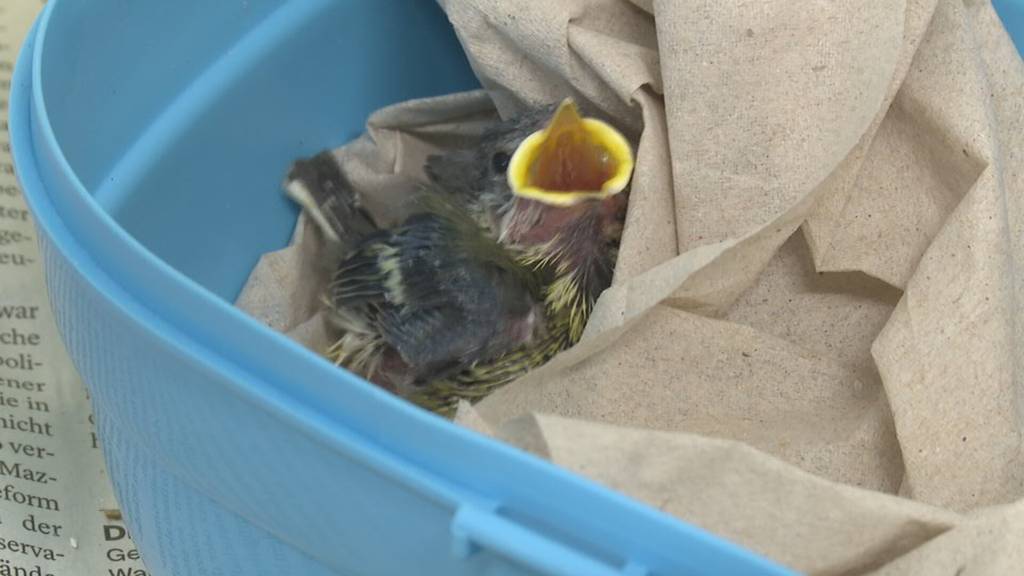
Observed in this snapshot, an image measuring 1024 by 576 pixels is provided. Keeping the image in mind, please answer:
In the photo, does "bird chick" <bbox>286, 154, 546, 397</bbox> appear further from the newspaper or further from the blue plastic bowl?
the newspaper

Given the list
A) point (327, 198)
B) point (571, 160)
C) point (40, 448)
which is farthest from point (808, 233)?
point (40, 448)

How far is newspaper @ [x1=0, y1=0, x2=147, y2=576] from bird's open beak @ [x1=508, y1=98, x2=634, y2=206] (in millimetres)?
438

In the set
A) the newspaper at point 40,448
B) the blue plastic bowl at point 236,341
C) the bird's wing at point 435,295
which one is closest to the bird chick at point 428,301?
the bird's wing at point 435,295

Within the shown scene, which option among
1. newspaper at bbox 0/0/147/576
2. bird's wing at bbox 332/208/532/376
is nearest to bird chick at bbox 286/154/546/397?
bird's wing at bbox 332/208/532/376

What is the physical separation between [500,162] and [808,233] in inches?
8.5

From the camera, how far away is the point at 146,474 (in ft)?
1.86

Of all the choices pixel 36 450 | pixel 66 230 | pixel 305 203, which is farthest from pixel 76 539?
pixel 66 230

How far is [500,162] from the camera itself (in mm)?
736

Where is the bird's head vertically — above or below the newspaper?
above

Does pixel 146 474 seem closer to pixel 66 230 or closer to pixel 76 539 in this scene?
pixel 66 230

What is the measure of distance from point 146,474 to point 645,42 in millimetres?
434

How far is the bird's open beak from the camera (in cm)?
67

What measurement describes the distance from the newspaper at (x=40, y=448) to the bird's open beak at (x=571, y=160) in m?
0.44

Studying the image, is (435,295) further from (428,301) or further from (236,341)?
(236,341)
